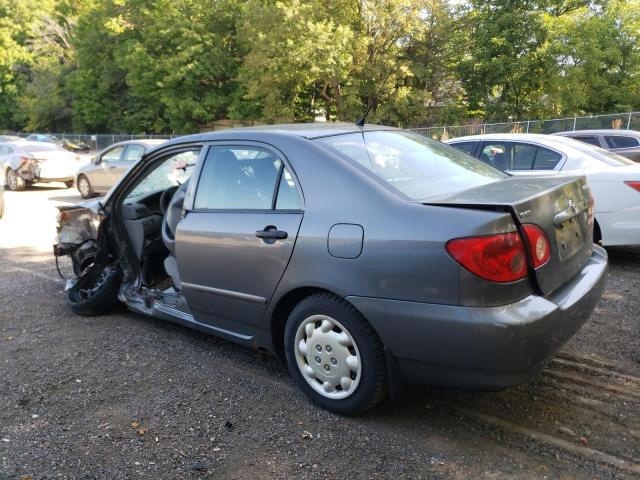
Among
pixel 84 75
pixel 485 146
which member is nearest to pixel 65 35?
pixel 84 75

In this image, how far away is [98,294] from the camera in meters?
4.78

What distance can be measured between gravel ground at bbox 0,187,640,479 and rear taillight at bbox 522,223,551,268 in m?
0.93

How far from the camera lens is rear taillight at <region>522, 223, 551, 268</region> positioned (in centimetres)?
259

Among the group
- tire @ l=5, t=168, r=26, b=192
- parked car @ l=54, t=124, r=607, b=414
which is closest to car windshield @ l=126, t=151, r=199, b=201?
parked car @ l=54, t=124, r=607, b=414

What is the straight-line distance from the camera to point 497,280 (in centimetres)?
249

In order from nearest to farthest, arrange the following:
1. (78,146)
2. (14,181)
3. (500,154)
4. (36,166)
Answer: (500,154)
(36,166)
(14,181)
(78,146)

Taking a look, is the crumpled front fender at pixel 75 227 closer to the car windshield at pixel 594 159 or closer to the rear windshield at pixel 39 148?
the car windshield at pixel 594 159

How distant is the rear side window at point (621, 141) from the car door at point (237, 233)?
9199 mm

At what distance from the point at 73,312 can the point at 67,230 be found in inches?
29.9

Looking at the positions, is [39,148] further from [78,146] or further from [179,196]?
[78,146]

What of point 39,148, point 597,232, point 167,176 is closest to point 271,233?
point 167,176

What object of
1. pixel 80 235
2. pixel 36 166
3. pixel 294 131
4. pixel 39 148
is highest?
pixel 294 131

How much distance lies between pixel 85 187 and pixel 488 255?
13.8 m

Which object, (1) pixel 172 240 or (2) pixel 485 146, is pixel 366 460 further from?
(2) pixel 485 146
